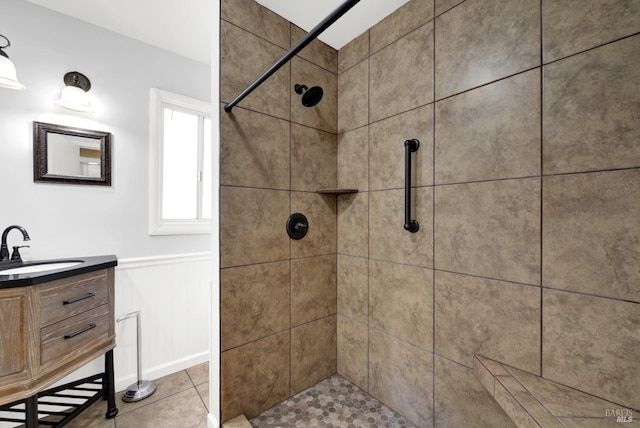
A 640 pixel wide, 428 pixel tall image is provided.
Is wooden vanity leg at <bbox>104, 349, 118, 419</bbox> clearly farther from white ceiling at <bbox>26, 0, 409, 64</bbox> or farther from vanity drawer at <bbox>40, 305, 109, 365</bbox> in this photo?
white ceiling at <bbox>26, 0, 409, 64</bbox>

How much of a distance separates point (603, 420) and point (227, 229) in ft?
4.97

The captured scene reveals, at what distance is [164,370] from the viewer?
192cm

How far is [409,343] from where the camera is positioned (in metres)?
1.33

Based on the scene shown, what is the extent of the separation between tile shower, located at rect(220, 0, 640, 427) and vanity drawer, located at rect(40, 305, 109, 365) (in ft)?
2.65

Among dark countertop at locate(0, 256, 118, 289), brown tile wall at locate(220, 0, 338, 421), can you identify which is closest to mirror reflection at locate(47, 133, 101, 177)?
dark countertop at locate(0, 256, 118, 289)

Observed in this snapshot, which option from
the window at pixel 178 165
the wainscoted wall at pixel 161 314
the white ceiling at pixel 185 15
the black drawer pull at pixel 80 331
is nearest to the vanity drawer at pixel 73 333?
the black drawer pull at pixel 80 331

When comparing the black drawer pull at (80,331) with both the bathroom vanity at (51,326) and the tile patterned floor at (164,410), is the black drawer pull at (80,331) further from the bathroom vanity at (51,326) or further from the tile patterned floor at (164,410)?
the tile patterned floor at (164,410)

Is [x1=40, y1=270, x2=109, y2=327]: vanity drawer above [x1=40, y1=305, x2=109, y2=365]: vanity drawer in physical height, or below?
above

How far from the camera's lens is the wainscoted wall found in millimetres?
1770

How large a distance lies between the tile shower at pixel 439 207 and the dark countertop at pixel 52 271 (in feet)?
2.62

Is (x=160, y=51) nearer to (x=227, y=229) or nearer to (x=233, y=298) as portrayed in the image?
(x=227, y=229)

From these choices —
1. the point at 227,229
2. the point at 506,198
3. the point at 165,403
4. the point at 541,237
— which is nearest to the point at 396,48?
the point at 506,198

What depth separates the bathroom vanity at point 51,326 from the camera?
106cm

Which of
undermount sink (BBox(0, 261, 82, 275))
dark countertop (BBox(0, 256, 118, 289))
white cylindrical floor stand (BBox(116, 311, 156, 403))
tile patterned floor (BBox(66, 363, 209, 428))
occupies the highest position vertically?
dark countertop (BBox(0, 256, 118, 289))
